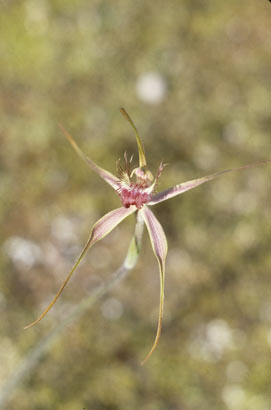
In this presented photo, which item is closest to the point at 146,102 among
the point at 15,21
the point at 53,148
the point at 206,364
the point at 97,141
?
the point at 97,141

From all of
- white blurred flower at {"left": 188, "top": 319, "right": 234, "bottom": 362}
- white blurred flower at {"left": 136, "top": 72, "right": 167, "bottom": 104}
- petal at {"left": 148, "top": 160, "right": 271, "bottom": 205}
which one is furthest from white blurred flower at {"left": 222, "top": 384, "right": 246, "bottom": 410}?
white blurred flower at {"left": 136, "top": 72, "right": 167, "bottom": 104}

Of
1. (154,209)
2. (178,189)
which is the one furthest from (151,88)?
(178,189)

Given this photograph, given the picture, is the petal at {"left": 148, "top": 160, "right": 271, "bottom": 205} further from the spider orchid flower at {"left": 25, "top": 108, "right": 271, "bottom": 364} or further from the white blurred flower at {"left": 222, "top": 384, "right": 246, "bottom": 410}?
the white blurred flower at {"left": 222, "top": 384, "right": 246, "bottom": 410}

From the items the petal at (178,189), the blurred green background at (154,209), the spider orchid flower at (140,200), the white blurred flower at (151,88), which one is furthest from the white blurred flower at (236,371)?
the white blurred flower at (151,88)

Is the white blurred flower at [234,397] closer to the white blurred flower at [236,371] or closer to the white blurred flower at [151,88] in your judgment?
the white blurred flower at [236,371]

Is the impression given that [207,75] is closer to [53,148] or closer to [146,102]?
[146,102]

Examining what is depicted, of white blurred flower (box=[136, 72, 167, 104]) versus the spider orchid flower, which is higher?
white blurred flower (box=[136, 72, 167, 104])

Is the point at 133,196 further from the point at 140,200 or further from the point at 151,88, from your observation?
the point at 151,88
